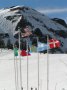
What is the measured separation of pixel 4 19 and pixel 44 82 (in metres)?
139

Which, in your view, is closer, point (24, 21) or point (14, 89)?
point (14, 89)

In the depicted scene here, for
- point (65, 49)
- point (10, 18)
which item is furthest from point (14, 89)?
point (10, 18)

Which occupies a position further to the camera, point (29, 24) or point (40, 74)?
point (29, 24)

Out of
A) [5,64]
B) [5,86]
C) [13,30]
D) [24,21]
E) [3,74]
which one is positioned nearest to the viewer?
[5,86]

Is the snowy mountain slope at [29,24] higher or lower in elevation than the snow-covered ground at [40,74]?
higher

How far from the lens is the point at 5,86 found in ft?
167

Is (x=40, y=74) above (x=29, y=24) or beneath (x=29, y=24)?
beneath

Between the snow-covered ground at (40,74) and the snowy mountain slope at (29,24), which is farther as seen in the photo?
the snowy mountain slope at (29,24)

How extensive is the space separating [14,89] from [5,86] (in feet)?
11.1

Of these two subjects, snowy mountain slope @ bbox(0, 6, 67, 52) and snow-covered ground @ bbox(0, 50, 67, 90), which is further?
snowy mountain slope @ bbox(0, 6, 67, 52)

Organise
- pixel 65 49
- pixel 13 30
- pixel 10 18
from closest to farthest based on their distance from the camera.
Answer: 1. pixel 65 49
2. pixel 13 30
3. pixel 10 18

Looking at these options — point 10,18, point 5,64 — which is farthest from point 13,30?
point 5,64

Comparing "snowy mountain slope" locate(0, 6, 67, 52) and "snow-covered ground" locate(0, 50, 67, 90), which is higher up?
"snowy mountain slope" locate(0, 6, 67, 52)

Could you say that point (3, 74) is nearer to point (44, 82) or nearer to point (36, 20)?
point (44, 82)
